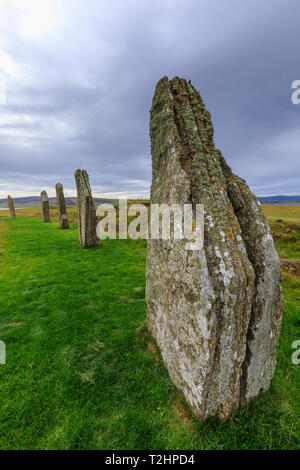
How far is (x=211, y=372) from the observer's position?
2865 mm

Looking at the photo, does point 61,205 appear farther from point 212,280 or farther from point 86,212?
point 212,280

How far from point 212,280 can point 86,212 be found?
10.4 meters

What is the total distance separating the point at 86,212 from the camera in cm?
1201

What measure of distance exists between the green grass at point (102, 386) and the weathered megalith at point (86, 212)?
5597mm

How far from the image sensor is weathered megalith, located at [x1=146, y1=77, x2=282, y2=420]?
284 centimetres

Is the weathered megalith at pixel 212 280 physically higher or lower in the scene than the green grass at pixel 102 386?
higher

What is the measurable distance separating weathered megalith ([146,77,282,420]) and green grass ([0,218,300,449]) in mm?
311

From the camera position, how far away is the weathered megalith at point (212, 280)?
284 centimetres

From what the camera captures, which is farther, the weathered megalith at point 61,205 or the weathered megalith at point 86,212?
the weathered megalith at point 61,205

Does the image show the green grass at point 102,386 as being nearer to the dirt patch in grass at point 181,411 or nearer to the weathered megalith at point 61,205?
the dirt patch in grass at point 181,411

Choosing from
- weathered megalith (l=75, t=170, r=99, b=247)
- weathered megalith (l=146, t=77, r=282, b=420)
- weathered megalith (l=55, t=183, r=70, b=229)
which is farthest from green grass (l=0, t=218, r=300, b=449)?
weathered megalith (l=55, t=183, r=70, b=229)

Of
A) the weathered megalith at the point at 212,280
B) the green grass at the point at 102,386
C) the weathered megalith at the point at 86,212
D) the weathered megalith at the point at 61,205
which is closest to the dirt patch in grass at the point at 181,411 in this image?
the green grass at the point at 102,386
